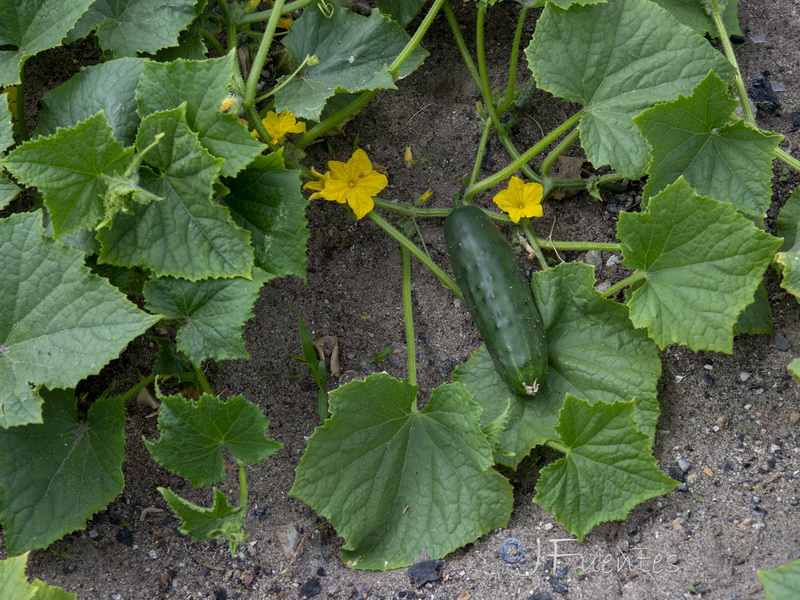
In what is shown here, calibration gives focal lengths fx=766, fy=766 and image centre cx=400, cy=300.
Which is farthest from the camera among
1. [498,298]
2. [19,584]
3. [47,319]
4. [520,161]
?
[520,161]

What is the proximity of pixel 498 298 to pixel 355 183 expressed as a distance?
0.75 metres

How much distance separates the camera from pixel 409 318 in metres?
2.91

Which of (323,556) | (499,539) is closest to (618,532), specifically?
(499,539)

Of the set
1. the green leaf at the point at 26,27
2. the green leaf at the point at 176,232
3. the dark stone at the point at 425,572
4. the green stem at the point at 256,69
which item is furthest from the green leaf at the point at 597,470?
the green leaf at the point at 26,27

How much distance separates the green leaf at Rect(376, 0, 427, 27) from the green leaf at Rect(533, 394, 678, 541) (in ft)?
5.45

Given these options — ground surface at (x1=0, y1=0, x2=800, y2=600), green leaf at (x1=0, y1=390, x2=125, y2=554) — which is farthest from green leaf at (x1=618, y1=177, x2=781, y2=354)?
green leaf at (x1=0, y1=390, x2=125, y2=554)

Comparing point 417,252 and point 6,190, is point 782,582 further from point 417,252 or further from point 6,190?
point 6,190

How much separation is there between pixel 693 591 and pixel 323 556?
1223 millimetres

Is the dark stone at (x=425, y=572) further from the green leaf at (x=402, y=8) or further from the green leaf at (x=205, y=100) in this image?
the green leaf at (x=402, y=8)

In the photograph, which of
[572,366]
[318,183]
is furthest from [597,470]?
[318,183]

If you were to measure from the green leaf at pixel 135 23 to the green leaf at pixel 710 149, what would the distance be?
5.38 feet

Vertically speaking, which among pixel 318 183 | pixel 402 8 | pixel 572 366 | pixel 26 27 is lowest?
pixel 572 366

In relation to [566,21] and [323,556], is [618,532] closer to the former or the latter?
[323,556]

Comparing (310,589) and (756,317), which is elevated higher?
(756,317)
